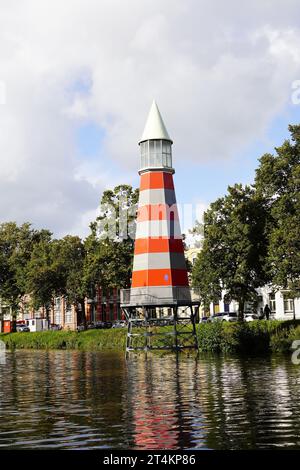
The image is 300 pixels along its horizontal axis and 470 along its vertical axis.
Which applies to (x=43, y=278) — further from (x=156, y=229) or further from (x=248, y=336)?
(x=156, y=229)

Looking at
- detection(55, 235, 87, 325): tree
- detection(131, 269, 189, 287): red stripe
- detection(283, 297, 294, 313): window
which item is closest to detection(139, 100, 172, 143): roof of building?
detection(131, 269, 189, 287): red stripe

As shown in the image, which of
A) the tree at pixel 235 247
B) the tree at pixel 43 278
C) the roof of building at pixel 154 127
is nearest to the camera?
the roof of building at pixel 154 127

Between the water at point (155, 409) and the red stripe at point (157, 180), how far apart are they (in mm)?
18428

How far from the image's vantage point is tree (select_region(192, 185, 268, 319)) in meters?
66.2

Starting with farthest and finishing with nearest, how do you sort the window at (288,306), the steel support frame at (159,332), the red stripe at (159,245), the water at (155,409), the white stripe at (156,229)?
the window at (288,306) < the steel support frame at (159,332) < the white stripe at (156,229) < the red stripe at (159,245) < the water at (155,409)

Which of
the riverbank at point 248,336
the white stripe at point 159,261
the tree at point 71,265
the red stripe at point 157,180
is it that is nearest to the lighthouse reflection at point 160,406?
the white stripe at point 159,261

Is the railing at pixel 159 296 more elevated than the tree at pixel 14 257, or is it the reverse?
the tree at pixel 14 257

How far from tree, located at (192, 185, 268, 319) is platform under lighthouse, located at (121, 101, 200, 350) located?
12.9m

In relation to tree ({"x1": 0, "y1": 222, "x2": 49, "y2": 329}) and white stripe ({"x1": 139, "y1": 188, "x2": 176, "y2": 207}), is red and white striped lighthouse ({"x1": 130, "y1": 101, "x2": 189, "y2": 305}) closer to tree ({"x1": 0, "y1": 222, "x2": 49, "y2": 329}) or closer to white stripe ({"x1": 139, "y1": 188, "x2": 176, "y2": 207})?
white stripe ({"x1": 139, "y1": 188, "x2": 176, "y2": 207})

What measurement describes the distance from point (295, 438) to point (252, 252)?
49867mm

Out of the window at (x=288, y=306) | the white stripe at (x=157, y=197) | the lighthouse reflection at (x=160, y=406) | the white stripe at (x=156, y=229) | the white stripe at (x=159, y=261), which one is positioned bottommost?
the lighthouse reflection at (x=160, y=406)

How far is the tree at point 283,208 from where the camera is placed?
58125mm

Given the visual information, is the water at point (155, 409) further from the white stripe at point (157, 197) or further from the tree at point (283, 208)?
the tree at point (283, 208)
